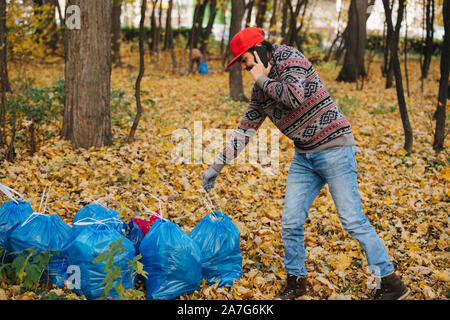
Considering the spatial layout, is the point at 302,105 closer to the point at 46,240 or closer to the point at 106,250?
the point at 106,250

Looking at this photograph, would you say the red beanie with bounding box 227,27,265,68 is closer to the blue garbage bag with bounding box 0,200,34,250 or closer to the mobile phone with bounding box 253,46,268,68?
the mobile phone with bounding box 253,46,268,68

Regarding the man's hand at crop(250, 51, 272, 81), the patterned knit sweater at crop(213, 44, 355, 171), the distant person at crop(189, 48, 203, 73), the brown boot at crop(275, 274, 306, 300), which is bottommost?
the brown boot at crop(275, 274, 306, 300)

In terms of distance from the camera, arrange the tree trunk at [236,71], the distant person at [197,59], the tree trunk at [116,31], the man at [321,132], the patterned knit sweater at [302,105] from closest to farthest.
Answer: the patterned knit sweater at [302,105] → the man at [321,132] → the tree trunk at [236,71] → the tree trunk at [116,31] → the distant person at [197,59]

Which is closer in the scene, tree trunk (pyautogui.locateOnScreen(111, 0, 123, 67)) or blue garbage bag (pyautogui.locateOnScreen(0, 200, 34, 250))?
blue garbage bag (pyautogui.locateOnScreen(0, 200, 34, 250))

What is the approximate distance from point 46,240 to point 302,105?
189 cm

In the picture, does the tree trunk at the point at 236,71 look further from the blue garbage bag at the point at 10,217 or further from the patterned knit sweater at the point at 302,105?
the blue garbage bag at the point at 10,217

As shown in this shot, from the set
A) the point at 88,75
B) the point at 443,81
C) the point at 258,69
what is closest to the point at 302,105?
the point at 258,69

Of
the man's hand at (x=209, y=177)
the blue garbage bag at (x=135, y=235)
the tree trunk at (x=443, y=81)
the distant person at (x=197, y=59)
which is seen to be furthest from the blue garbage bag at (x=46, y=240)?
the distant person at (x=197, y=59)

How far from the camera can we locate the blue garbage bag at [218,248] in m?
→ 2.86

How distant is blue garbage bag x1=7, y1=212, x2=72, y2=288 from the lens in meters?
2.58

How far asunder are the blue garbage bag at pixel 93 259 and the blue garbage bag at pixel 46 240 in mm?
165

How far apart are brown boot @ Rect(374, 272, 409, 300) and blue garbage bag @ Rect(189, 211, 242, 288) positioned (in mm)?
1042

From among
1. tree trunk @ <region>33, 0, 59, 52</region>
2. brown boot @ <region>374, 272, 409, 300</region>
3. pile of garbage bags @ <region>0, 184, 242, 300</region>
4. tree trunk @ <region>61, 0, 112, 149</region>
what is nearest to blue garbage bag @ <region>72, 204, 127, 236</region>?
pile of garbage bags @ <region>0, 184, 242, 300</region>

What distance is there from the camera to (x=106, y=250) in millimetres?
2465
